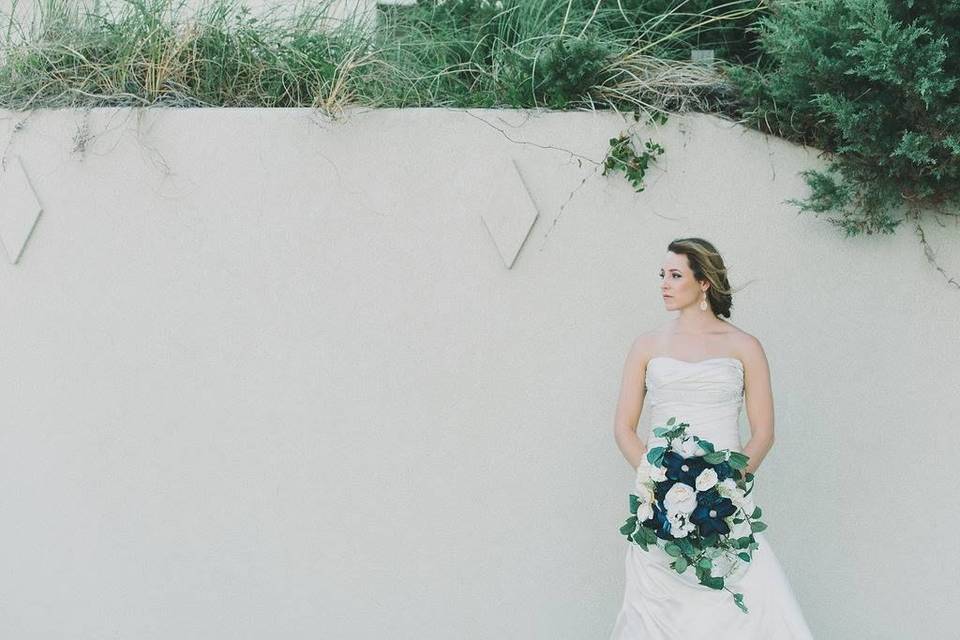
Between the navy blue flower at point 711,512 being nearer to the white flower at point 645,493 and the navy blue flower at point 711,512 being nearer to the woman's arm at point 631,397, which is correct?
the white flower at point 645,493

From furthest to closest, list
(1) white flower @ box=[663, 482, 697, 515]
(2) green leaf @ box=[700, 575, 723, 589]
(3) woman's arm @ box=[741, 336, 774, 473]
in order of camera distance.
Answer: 1. (3) woman's arm @ box=[741, 336, 774, 473]
2. (2) green leaf @ box=[700, 575, 723, 589]
3. (1) white flower @ box=[663, 482, 697, 515]

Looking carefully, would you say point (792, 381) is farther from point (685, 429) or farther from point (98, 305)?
point (98, 305)

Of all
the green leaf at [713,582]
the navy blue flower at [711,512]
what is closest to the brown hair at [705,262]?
the navy blue flower at [711,512]

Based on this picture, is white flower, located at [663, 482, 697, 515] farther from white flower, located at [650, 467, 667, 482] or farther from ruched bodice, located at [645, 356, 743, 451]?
ruched bodice, located at [645, 356, 743, 451]

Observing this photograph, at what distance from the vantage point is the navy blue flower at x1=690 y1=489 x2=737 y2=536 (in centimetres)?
347

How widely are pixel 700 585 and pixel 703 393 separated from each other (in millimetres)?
664

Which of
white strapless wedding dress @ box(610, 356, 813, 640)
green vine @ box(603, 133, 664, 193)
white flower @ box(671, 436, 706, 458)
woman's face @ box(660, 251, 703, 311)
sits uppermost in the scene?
green vine @ box(603, 133, 664, 193)

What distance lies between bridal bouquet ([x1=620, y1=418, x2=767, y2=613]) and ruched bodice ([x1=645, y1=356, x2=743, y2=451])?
0.27 metres

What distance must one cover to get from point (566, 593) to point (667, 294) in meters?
1.56

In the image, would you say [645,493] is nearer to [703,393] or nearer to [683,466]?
[683,466]

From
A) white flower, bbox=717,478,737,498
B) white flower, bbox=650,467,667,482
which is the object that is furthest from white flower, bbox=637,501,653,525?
white flower, bbox=717,478,737,498

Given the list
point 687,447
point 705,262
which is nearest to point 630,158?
point 705,262

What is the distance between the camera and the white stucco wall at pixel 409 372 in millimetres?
4656

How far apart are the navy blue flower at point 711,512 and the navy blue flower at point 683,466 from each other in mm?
64
